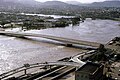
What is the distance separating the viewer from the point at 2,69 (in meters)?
12.2

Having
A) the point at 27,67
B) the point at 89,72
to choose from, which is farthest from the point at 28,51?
the point at 89,72

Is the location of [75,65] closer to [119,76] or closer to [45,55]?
[119,76]

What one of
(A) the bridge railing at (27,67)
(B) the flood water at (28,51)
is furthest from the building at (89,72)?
(B) the flood water at (28,51)

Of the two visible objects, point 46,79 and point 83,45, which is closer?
point 46,79

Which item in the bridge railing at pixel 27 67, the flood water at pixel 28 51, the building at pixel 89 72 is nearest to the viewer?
the building at pixel 89 72

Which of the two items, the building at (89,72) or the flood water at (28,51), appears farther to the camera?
the flood water at (28,51)

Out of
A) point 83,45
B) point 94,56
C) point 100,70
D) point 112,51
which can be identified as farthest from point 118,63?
point 83,45

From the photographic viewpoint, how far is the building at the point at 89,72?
28.9 feet

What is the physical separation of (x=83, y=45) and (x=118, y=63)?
5.24 m

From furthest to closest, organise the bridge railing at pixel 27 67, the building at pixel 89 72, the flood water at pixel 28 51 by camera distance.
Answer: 1. the flood water at pixel 28 51
2. the bridge railing at pixel 27 67
3. the building at pixel 89 72

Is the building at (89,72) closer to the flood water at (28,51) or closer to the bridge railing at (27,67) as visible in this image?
the bridge railing at (27,67)

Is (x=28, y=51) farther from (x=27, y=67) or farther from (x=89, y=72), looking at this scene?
(x=89, y=72)

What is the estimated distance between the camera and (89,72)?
888 cm

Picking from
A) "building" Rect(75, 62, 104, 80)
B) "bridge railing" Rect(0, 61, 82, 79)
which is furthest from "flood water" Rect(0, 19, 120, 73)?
"building" Rect(75, 62, 104, 80)
